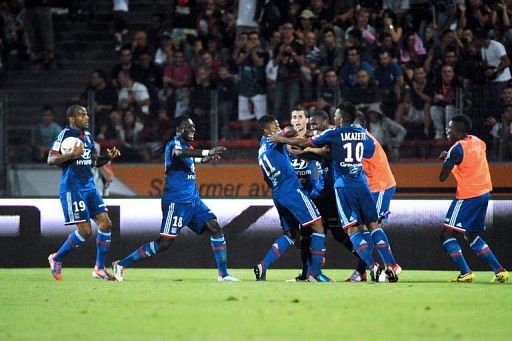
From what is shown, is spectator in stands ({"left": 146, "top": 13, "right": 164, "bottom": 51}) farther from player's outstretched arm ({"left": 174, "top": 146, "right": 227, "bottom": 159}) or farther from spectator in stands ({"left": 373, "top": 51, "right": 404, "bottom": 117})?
player's outstretched arm ({"left": 174, "top": 146, "right": 227, "bottom": 159})

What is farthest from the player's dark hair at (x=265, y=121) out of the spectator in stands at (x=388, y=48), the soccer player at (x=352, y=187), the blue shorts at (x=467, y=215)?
the spectator in stands at (x=388, y=48)

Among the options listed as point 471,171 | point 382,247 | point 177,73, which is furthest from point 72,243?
point 177,73

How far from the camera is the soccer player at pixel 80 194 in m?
14.8

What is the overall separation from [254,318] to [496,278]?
203 inches

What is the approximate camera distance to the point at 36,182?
2077 cm

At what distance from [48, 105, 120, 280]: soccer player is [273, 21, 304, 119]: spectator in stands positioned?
16.7 ft

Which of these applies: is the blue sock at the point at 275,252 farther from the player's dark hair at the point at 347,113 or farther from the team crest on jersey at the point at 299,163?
the player's dark hair at the point at 347,113

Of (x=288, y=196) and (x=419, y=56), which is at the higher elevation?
(x=419, y=56)

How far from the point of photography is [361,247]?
542 inches

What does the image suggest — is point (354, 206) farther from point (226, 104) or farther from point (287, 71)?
point (287, 71)

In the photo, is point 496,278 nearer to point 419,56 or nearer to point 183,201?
point 183,201

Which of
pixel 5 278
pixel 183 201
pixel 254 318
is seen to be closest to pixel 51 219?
pixel 5 278

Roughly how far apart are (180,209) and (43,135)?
6985 mm

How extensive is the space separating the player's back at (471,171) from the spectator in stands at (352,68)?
225 inches
